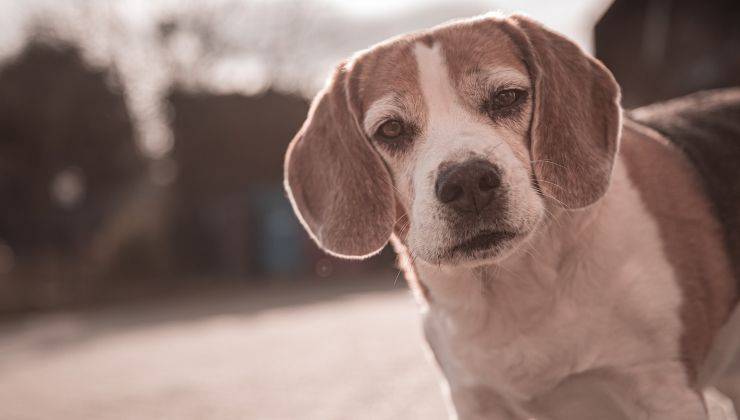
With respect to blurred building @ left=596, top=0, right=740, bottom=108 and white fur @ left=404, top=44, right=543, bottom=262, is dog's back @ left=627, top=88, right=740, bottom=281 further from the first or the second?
blurred building @ left=596, top=0, right=740, bottom=108

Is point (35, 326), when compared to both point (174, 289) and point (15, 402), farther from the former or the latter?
point (15, 402)

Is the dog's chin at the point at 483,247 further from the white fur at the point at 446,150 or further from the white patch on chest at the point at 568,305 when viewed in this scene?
the white patch on chest at the point at 568,305

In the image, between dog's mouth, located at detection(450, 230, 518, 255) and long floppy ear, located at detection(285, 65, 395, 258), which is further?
long floppy ear, located at detection(285, 65, 395, 258)

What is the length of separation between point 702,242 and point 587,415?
77 centimetres

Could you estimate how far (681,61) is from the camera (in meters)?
11.0

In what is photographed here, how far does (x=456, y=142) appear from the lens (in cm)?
285

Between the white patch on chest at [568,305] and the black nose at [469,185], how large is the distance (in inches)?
15.8

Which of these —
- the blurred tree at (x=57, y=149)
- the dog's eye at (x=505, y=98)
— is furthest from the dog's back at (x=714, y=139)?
the blurred tree at (x=57, y=149)

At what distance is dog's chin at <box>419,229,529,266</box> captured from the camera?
279 centimetres

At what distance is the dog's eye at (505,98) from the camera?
3.07 meters

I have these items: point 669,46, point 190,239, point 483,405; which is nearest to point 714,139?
point 483,405

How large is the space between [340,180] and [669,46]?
30.0ft

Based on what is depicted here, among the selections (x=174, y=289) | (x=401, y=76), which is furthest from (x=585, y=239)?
(x=174, y=289)

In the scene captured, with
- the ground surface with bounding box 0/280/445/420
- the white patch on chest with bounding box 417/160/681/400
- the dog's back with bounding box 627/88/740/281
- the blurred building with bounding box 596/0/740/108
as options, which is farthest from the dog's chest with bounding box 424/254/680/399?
the blurred building with bounding box 596/0/740/108
